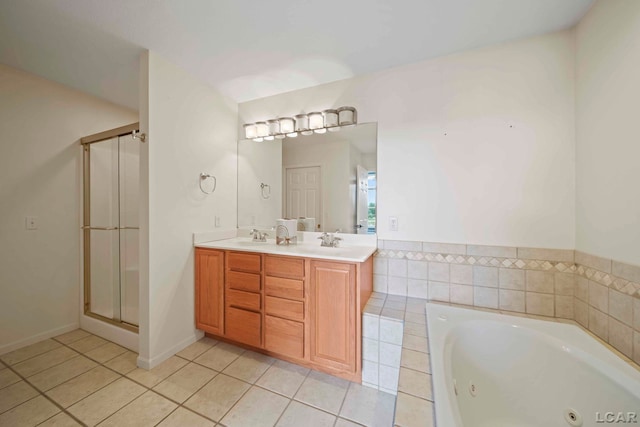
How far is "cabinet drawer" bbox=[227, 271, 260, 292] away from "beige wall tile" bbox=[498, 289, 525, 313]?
1.77 metres

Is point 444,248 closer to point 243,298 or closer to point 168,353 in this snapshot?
point 243,298

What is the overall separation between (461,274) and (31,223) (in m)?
3.58

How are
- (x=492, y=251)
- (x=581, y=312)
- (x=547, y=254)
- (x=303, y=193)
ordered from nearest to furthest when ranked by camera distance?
(x=581, y=312) → (x=547, y=254) → (x=492, y=251) → (x=303, y=193)

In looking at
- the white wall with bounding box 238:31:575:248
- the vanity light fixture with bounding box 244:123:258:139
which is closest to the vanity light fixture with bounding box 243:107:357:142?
the vanity light fixture with bounding box 244:123:258:139

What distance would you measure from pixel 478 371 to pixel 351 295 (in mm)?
769

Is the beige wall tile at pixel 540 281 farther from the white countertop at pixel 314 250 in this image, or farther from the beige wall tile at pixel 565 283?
the white countertop at pixel 314 250

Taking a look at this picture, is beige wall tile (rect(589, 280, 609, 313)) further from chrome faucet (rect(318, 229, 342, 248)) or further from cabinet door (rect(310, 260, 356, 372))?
chrome faucet (rect(318, 229, 342, 248))

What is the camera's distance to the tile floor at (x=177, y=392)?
4.12 ft

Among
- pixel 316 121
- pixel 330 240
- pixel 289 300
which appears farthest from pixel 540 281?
pixel 316 121

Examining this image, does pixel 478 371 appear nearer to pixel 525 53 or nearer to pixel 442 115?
pixel 442 115

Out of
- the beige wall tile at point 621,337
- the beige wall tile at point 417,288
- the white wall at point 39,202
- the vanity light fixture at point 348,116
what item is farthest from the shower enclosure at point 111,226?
the beige wall tile at point 621,337

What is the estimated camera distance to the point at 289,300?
1640 millimetres

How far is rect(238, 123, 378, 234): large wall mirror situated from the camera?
6.40 feet

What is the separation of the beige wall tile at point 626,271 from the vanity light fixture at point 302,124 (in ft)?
5.91
